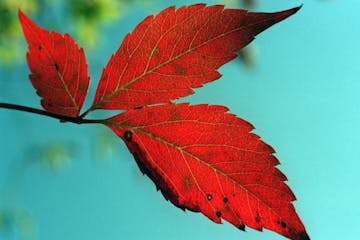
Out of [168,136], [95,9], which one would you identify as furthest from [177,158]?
[95,9]

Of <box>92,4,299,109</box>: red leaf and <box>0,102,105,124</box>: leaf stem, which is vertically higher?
<box>92,4,299,109</box>: red leaf

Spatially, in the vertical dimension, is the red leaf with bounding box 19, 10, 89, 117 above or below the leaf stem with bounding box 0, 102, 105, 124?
above

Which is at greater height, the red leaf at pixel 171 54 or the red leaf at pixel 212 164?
the red leaf at pixel 171 54

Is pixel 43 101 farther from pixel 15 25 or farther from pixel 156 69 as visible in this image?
pixel 15 25

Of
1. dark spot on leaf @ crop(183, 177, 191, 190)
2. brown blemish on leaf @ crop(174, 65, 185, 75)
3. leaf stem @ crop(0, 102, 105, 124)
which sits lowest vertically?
dark spot on leaf @ crop(183, 177, 191, 190)
